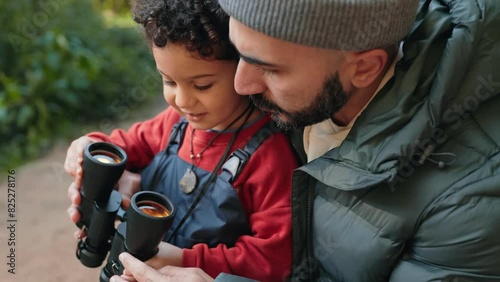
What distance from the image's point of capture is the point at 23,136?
13.0ft

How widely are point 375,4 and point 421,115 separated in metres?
0.28

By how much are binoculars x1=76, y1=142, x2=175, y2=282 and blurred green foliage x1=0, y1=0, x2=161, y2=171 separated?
2.04 m

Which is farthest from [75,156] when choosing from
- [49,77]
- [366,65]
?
[49,77]

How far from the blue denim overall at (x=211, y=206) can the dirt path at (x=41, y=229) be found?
1.25 meters

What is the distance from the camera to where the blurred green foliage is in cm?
396

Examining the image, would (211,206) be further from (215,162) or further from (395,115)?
(395,115)

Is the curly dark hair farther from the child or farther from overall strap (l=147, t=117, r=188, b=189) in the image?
overall strap (l=147, t=117, r=188, b=189)

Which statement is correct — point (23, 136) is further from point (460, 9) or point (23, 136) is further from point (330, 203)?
point (460, 9)

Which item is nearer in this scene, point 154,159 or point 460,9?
point 460,9

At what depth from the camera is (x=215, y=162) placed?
5.87 feet

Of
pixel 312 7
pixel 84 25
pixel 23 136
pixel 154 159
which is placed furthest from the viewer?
pixel 84 25

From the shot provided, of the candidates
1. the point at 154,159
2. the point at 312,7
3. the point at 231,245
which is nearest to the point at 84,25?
the point at 154,159

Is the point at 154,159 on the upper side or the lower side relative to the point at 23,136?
upper

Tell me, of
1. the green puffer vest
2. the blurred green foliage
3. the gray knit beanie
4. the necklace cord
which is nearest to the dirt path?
the blurred green foliage
